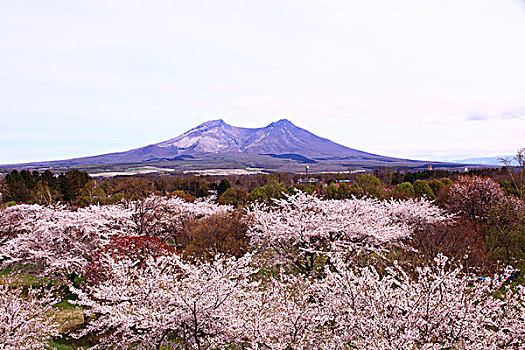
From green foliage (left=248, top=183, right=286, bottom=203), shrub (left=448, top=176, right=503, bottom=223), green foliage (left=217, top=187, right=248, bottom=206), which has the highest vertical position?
shrub (left=448, top=176, right=503, bottom=223)

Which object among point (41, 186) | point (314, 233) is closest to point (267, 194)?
point (314, 233)

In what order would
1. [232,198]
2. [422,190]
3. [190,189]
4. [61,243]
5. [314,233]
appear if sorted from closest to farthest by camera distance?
[314,233] → [61,243] → [422,190] → [232,198] → [190,189]

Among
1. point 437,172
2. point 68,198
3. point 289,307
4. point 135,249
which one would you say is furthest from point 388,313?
point 437,172

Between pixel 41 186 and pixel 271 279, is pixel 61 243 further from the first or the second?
pixel 41 186

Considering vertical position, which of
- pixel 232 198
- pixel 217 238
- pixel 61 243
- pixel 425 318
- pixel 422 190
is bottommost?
pixel 232 198

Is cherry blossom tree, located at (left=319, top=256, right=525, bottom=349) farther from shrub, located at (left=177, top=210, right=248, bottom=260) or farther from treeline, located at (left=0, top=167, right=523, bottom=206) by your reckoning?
treeline, located at (left=0, top=167, right=523, bottom=206)

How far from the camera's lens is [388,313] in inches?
265

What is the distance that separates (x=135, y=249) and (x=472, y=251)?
12.7m

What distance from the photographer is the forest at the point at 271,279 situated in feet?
22.4

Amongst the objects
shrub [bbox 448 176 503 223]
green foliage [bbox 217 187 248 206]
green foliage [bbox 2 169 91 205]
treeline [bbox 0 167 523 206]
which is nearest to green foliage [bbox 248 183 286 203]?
treeline [bbox 0 167 523 206]

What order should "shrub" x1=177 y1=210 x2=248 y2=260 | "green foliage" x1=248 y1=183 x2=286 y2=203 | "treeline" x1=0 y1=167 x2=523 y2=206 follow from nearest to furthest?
1. "shrub" x1=177 y1=210 x2=248 y2=260
2. "treeline" x1=0 y1=167 x2=523 y2=206
3. "green foliage" x1=248 y1=183 x2=286 y2=203

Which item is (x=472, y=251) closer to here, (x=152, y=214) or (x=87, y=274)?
(x=87, y=274)

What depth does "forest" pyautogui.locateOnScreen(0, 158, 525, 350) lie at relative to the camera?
683cm

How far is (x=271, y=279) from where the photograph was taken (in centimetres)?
966
